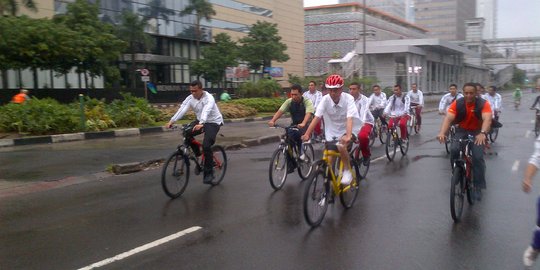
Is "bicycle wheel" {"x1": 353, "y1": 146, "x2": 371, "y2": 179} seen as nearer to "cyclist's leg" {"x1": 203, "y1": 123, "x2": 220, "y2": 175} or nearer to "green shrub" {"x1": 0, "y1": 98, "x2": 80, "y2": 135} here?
"cyclist's leg" {"x1": 203, "y1": 123, "x2": 220, "y2": 175}

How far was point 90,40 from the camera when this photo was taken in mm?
30031

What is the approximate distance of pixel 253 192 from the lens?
801 centimetres

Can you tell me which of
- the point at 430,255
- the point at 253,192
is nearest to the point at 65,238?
the point at 253,192

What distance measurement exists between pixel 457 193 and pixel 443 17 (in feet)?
491

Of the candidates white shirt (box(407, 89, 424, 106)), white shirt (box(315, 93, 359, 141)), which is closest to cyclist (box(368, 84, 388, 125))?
white shirt (box(407, 89, 424, 106))

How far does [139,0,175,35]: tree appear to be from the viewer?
147 ft

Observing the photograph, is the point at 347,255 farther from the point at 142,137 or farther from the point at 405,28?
the point at 405,28

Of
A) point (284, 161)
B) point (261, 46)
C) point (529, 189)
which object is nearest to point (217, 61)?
point (261, 46)

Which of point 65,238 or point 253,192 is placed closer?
point 65,238

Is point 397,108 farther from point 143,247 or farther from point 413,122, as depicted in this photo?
point 143,247

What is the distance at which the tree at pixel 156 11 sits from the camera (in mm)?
44775

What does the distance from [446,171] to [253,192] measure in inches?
172

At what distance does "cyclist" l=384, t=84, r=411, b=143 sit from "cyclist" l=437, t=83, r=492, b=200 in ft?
18.0

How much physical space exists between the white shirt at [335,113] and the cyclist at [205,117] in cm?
223
